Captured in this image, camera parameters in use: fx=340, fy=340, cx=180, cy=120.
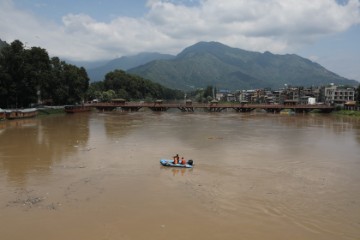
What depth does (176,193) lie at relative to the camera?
1622 centimetres

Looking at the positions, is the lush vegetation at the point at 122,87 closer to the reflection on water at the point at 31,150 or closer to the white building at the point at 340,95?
the white building at the point at 340,95

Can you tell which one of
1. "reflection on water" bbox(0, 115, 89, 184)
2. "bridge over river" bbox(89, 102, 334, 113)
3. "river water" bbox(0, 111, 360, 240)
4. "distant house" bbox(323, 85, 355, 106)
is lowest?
"river water" bbox(0, 111, 360, 240)

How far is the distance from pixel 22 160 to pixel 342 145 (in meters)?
28.4

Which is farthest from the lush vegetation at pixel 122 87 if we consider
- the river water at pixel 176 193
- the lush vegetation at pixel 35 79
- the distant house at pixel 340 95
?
the river water at pixel 176 193

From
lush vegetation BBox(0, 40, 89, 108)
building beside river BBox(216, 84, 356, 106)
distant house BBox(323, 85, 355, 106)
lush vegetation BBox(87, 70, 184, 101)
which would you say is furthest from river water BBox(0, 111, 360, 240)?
distant house BBox(323, 85, 355, 106)

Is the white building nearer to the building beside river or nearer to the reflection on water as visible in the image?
the building beside river

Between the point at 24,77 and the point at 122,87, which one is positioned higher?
the point at 122,87

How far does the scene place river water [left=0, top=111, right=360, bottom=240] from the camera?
1203cm

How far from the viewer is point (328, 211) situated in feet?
45.6

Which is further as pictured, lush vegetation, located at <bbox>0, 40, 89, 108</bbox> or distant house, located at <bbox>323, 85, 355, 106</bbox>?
distant house, located at <bbox>323, 85, 355, 106</bbox>

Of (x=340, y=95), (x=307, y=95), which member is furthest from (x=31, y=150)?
(x=307, y=95)

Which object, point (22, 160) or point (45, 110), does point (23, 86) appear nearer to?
point (45, 110)

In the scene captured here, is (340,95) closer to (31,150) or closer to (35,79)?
(35,79)

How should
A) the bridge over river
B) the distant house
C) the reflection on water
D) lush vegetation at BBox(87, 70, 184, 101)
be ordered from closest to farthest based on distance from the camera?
the reflection on water
the bridge over river
the distant house
lush vegetation at BBox(87, 70, 184, 101)
